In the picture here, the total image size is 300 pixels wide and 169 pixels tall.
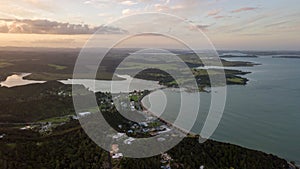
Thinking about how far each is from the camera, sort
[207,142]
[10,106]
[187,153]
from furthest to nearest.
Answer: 1. [10,106]
2. [207,142]
3. [187,153]

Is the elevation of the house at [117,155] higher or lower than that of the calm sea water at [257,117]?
higher

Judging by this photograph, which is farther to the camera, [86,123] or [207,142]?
[86,123]

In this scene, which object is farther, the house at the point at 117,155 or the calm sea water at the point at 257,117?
the calm sea water at the point at 257,117

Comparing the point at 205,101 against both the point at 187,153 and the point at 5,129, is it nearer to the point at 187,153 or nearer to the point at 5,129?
the point at 187,153

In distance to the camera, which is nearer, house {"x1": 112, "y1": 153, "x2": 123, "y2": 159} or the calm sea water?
house {"x1": 112, "y1": 153, "x2": 123, "y2": 159}

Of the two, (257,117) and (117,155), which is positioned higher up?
(117,155)

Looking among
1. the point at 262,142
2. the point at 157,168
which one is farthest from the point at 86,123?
the point at 262,142

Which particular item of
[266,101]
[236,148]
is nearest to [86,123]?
[236,148]

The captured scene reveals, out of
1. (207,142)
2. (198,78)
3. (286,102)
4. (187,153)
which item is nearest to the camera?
(187,153)
